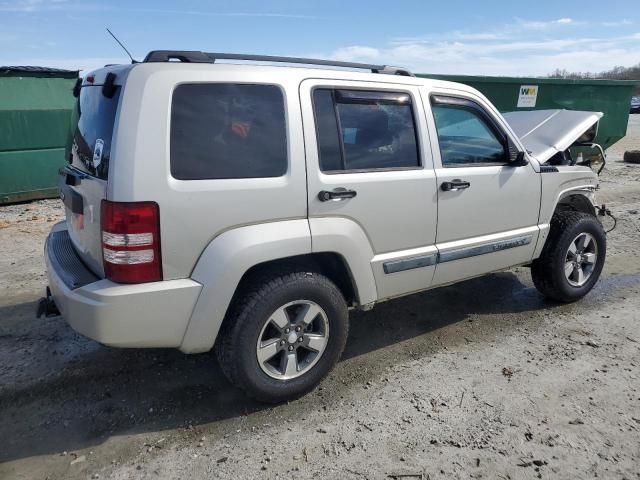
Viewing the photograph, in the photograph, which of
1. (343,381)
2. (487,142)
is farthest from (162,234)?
(487,142)

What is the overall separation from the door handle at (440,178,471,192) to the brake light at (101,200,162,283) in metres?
1.83

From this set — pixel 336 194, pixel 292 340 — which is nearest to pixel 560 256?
pixel 336 194

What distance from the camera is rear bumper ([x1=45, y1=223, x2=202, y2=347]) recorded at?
2355mm

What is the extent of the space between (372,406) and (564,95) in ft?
30.3

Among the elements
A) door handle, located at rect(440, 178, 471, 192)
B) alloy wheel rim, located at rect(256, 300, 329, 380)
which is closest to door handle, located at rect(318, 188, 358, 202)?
alloy wheel rim, located at rect(256, 300, 329, 380)

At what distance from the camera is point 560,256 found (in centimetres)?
411

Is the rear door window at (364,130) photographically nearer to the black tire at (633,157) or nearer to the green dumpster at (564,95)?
the green dumpster at (564,95)

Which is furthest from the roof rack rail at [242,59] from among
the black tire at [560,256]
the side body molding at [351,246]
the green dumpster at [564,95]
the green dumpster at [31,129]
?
the green dumpster at [31,129]

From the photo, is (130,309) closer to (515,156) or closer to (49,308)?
(49,308)

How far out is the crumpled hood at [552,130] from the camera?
4191 millimetres

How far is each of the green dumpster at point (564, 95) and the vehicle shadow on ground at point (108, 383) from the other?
20.0ft

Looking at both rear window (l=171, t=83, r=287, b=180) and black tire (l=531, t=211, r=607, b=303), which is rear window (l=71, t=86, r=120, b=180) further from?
black tire (l=531, t=211, r=607, b=303)

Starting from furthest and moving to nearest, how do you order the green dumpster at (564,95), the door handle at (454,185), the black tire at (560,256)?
the green dumpster at (564,95)
the black tire at (560,256)
the door handle at (454,185)

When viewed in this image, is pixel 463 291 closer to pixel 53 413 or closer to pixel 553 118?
pixel 553 118
